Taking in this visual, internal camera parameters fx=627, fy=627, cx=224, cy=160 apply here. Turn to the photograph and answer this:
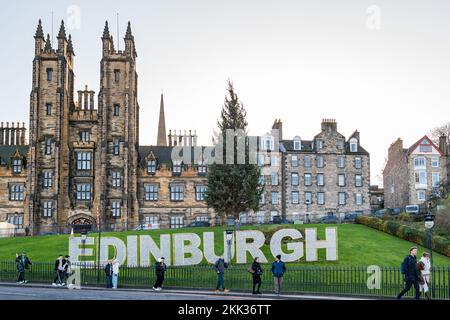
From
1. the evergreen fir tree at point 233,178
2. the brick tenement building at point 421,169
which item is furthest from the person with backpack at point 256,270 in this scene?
the brick tenement building at point 421,169

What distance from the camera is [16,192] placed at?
72000 mm

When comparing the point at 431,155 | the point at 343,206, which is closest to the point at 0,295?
the point at 343,206

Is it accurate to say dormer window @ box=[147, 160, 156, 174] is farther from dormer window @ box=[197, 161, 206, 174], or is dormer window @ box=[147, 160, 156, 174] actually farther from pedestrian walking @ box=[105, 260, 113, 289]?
pedestrian walking @ box=[105, 260, 113, 289]

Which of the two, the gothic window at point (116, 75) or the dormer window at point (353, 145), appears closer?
the gothic window at point (116, 75)

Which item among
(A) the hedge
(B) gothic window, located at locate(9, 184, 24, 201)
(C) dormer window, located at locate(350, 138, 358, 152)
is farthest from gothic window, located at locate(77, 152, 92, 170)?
(A) the hedge

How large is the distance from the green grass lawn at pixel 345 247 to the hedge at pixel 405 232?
649 millimetres

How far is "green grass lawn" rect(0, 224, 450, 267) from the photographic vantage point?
39.5 metres

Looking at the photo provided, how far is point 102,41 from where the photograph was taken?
7375 cm

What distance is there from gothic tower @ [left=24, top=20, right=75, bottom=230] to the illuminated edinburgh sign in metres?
24.1

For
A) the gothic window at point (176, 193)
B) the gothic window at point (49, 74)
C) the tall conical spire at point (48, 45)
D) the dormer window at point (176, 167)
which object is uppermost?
the tall conical spire at point (48, 45)

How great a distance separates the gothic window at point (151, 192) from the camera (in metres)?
73.8

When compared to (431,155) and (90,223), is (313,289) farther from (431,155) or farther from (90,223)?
(431,155)

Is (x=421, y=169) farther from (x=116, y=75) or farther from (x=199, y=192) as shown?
(x=116, y=75)

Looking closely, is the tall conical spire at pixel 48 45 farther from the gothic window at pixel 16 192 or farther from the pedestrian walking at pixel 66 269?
the pedestrian walking at pixel 66 269
